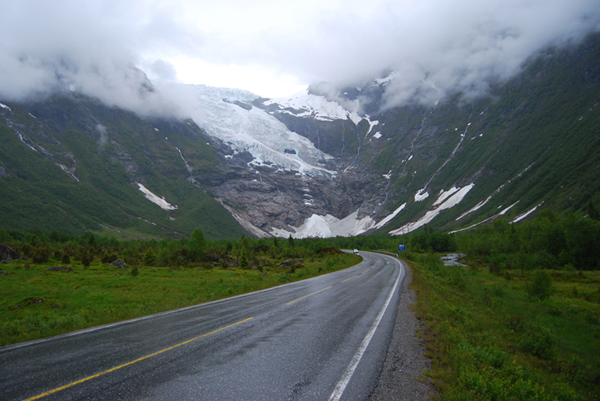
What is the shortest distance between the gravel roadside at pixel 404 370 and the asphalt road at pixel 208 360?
22 cm

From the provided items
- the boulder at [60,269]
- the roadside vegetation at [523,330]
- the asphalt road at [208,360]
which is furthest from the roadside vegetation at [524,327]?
the boulder at [60,269]

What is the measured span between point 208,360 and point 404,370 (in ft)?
13.7

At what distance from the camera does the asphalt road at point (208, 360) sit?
203 inches

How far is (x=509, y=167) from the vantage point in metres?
167

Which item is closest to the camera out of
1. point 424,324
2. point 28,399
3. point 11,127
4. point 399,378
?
point 28,399

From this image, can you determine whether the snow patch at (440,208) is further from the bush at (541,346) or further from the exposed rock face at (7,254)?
the bush at (541,346)

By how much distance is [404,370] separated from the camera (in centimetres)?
652

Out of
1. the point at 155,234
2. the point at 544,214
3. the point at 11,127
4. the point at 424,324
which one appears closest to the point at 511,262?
the point at 544,214

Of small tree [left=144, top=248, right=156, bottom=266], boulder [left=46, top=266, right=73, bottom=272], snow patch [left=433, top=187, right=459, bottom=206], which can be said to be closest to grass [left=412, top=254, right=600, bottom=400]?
boulder [left=46, top=266, right=73, bottom=272]

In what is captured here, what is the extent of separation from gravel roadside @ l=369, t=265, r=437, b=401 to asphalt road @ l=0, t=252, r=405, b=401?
0.22 metres

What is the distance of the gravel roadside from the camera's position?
17.6 feet

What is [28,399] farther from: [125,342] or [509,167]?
[509,167]

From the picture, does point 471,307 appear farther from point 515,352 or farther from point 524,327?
point 515,352

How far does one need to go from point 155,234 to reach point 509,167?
188 m
